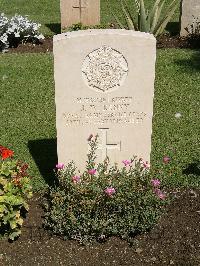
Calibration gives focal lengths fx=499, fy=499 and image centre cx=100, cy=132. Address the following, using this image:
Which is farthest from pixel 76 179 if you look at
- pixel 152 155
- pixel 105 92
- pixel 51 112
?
pixel 51 112

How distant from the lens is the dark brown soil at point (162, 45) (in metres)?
10.8

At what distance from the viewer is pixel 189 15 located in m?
11.0

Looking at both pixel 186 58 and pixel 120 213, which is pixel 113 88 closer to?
pixel 120 213

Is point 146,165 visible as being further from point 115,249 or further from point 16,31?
point 16,31

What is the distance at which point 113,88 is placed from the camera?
4.75 meters

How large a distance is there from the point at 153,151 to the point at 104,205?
6.32ft

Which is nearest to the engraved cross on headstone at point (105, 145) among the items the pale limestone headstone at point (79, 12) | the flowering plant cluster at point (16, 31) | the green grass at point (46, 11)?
the flowering plant cluster at point (16, 31)

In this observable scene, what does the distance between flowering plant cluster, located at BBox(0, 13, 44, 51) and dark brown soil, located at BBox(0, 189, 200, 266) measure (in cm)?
661

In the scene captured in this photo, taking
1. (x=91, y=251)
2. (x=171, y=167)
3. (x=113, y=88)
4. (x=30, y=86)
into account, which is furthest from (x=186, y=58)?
(x=91, y=251)

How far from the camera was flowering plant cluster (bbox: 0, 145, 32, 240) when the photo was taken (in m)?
4.55

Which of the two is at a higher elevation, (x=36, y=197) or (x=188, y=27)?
(x=188, y=27)

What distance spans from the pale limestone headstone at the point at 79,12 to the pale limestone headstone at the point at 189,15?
81.9 inches

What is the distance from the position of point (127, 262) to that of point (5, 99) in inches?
176

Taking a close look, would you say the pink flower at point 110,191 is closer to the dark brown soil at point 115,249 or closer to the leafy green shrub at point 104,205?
the leafy green shrub at point 104,205
